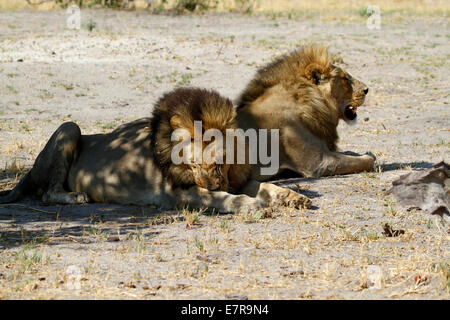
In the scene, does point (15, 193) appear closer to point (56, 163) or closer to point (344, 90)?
point (56, 163)

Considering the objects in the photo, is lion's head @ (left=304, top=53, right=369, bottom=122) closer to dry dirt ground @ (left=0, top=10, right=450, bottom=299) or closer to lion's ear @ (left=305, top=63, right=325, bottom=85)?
lion's ear @ (left=305, top=63, right=325, bottom=85)

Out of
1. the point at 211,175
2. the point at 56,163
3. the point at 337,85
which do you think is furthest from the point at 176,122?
the point at 337,85

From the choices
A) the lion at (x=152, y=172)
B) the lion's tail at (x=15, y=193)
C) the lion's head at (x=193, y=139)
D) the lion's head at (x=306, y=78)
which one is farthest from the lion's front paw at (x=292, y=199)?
the lion's tail at (x=15, y=193)

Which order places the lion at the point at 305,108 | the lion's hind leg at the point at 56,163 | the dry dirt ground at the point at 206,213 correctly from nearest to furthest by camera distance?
the dry dirt ground at the point at 206,213, the lion's hind leg at the point at 56,163, the lion at the point at 305,108

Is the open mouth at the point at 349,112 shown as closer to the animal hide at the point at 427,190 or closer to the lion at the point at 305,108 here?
the lion at the point at 305,108

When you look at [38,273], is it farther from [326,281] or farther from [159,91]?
[159,91]

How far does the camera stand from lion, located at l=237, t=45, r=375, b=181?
748 centimetres

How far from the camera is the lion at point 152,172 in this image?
6.23m

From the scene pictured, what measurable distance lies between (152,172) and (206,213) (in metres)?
0.66

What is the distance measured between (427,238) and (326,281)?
1.23 meters

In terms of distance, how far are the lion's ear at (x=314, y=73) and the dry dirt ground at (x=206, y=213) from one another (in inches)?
41.4

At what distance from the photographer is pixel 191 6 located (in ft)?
70.2

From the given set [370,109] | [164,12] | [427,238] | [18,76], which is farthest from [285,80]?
[164,12]

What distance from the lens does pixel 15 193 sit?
22.9ft
